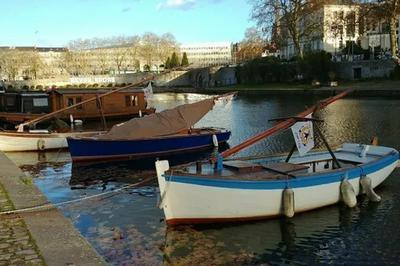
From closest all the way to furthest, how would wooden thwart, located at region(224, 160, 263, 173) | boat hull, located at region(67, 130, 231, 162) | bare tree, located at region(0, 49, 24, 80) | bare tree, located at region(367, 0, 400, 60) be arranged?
wooden thwart, located at region(224, 160, 263, 173), boat hull, located at region(67, 130, 231, 162), bare tree, located at region(367, 0, 400, 60), bare tree, located at region(0, 49, 24, 80)

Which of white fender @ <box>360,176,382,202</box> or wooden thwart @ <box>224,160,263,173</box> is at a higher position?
wooden thwart @ <box>224,160,263,173</box>

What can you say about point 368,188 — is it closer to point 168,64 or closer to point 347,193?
point 347,193

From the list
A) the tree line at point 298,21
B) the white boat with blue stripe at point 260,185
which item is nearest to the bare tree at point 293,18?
the tree line at point 298,21

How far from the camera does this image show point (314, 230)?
13070 mm

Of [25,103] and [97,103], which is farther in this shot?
[25,103]

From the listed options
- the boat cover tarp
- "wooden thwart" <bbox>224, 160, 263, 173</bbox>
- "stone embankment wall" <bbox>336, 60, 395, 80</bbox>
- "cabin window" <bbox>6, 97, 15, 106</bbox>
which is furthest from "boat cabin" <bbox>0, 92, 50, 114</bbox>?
"stone embankment wall" <bbox>336, 60, 395, 80</bbox>

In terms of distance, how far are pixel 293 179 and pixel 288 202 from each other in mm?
591

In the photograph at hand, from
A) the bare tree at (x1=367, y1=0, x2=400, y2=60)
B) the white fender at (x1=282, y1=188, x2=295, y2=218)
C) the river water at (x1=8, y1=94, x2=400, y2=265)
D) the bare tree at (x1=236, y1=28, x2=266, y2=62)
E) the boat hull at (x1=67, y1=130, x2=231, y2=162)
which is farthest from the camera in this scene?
the bare tree at (x1=236, y1=28, x2=266, y2=62)

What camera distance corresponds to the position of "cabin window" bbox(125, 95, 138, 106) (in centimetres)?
4492

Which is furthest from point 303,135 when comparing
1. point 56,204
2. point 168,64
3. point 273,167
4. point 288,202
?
point 168,64

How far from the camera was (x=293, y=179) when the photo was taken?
43.7 feet

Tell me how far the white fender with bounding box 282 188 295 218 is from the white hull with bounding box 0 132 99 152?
1467 cm

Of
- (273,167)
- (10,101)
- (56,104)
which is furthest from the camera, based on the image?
(10,101)

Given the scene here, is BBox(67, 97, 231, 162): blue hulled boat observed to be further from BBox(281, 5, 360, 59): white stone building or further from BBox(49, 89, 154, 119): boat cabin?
BBox(281, 5, 360, 59): white stone building
